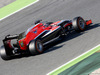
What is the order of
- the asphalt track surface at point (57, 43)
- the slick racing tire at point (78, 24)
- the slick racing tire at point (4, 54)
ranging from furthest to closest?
1. the slick racing tire at point (78, 24)
2. the slick racing tire at point (4, 54)
3. the asphalt track surface at point (57, 43)

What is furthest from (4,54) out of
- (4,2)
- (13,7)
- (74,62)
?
(4,2)

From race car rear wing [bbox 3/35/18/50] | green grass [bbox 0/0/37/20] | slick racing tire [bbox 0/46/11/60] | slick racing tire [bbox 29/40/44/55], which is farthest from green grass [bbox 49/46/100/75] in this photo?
green grass [bbox 0/0/37/20]

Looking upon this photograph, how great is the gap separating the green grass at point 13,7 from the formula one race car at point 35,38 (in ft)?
26.5

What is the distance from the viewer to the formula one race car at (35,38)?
12.5 m

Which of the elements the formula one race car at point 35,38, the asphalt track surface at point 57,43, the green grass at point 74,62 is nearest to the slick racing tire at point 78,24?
the formula one race car at point 35,38

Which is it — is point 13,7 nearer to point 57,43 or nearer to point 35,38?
point 57,43

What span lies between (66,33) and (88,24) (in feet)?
4.40

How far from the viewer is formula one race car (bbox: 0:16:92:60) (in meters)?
12.5

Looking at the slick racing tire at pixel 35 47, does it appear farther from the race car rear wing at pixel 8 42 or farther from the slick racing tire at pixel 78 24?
the slick racing tire at pixel 78 24

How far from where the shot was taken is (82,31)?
14.0m

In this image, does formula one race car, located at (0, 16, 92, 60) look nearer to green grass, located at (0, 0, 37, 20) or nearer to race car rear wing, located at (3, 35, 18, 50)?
race car rear wing, located at (3, 35, 18, 50)

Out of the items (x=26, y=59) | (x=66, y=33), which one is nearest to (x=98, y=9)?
(x=66, y=33)

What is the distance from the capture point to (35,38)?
12984 mm

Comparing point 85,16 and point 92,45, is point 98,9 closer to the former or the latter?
point 85,16
